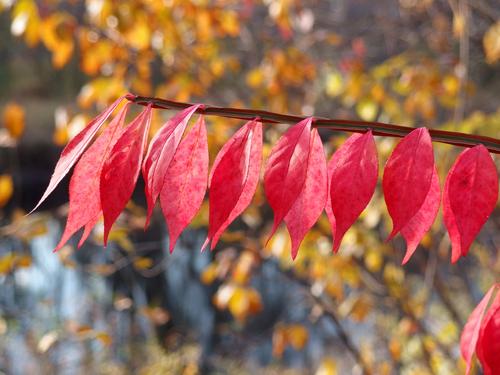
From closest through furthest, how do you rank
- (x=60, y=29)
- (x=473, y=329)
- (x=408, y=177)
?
1. (x=408, y=177)
2. (x=473, y=329)
3. (x=60, y=29)

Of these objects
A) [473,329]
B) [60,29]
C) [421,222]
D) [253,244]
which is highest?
[60,29]

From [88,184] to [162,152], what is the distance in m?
0.07

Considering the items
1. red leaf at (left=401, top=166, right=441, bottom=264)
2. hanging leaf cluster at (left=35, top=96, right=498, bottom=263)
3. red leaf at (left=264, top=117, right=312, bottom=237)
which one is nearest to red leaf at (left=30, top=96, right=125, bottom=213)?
hanging leaf cluster at (left=35, top=96, right=498, bottom=263)

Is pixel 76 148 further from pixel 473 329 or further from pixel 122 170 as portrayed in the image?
pixel 473 329

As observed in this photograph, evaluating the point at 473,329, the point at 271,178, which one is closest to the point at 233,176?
the point at 271,178

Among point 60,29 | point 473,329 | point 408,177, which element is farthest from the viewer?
point 60,29

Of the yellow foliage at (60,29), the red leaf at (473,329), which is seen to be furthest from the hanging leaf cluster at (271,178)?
the yellow foliage at (60,29)

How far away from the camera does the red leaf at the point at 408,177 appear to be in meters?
0.50

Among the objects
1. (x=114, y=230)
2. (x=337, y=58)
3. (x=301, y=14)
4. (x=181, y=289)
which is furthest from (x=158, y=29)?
(x=181, y=289)

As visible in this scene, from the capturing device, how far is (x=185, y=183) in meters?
0.53

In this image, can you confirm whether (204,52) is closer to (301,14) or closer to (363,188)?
(301,14)

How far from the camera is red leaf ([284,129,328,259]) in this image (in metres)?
0.53

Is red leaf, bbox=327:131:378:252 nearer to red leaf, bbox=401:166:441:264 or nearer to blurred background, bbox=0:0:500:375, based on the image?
red leaf, bbox=401:166:441:264

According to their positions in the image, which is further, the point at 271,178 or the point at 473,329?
the point at 473,329
